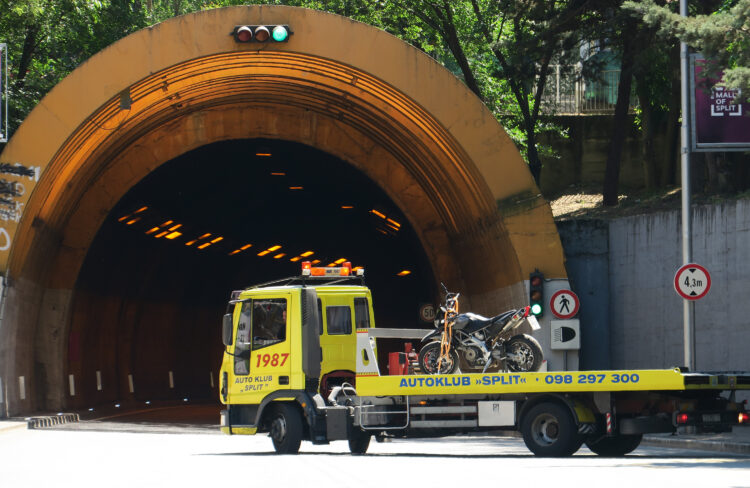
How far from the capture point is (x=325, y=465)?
53.0 feet

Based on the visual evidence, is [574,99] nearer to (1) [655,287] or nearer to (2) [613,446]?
(1) [655,287]

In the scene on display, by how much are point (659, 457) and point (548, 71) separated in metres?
25.3

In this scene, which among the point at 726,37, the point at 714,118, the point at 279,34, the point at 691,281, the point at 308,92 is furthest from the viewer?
the point at 308,92

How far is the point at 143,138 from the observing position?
33.0 meters

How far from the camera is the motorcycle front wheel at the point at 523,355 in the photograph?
60.6 feet

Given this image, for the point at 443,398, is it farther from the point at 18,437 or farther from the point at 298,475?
the point at 18,437

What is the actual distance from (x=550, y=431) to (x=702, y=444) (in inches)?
170

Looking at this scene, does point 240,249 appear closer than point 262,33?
No

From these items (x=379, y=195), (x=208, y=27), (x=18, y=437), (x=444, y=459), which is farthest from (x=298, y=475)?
(x=379, y=195)

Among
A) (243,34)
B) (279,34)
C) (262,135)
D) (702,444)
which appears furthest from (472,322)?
(262,135)

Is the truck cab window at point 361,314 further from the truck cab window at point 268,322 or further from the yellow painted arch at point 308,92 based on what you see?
the yellow painted arch at point 308,92

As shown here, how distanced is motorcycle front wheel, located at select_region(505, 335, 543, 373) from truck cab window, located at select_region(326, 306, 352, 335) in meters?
3.65

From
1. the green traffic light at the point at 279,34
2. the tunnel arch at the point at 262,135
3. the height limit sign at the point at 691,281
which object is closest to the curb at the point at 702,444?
the height limit sign at the point at 691,281

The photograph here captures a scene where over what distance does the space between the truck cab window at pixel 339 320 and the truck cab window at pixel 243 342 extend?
1942 millimetres
